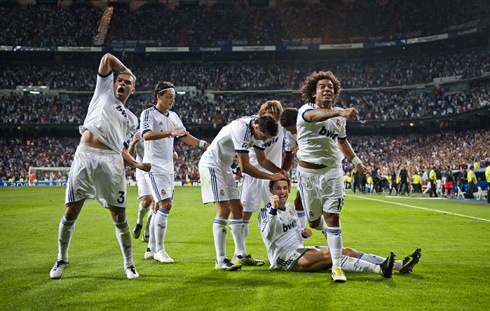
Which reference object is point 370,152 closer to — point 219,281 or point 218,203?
point 218,203

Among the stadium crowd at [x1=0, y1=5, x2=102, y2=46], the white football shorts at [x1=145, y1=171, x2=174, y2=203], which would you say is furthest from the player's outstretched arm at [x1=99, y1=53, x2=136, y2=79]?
the stadium crowd at [x1=0, y1=5, x2=102, y2=46]

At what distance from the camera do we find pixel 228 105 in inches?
2579

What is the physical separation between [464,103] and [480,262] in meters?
50.7

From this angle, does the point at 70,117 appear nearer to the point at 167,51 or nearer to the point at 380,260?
the point at 167,51

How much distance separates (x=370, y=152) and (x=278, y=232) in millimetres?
52914

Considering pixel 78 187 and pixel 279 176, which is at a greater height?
pixel 279 176

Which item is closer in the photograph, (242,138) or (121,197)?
(121,197)

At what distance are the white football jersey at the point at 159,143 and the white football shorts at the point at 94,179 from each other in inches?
77.6

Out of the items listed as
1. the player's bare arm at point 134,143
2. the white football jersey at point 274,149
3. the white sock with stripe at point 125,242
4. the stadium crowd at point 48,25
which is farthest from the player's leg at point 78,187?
the stadium crowd at point 48,25

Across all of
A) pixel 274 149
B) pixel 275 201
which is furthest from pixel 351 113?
pixel 274 149

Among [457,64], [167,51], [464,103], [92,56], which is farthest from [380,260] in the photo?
[92,56]

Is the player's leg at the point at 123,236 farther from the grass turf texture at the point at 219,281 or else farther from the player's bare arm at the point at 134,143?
the player's bare arm at the point at 134,143

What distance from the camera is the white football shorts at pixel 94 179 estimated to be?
6125 mm

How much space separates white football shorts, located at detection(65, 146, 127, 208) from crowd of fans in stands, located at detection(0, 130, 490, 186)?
42.6 metres
